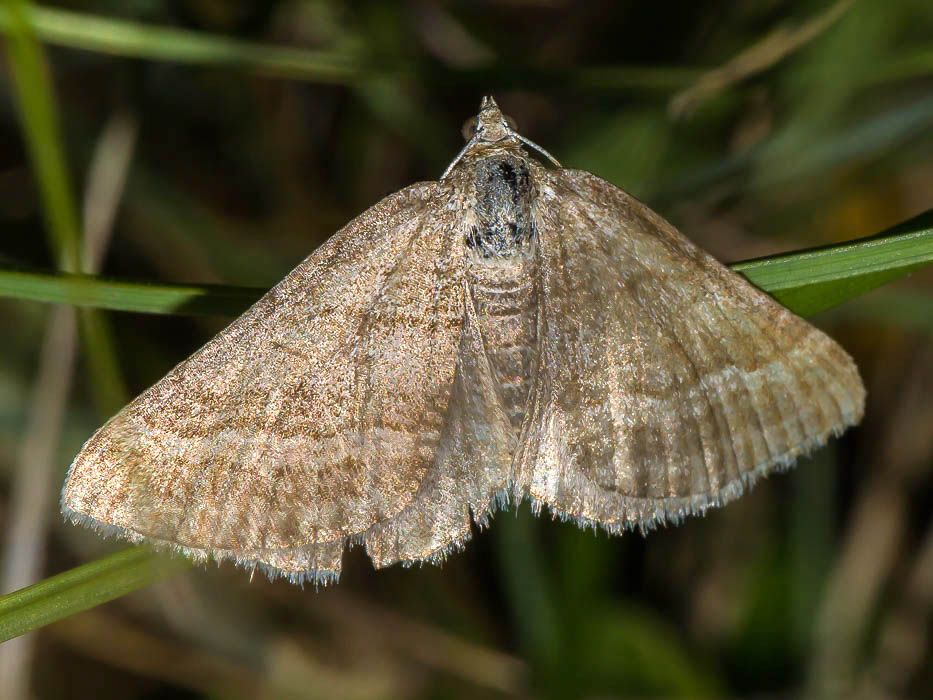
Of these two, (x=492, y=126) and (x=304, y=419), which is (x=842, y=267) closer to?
(x=492, y=126)

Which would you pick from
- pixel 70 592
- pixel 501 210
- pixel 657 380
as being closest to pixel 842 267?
pixel 657 380

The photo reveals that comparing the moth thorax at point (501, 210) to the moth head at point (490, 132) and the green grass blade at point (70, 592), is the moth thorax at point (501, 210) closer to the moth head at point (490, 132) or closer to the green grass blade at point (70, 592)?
the moth head at point (490, 132)

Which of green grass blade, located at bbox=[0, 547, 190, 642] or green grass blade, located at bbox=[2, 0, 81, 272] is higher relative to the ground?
green grass blade, located at bbox=[2, 0, 81, 272]

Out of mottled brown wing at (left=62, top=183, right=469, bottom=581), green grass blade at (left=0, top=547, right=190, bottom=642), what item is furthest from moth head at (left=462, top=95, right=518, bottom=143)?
Answer: green grass blade at (left=0, top=547, right=190, bottom=642)

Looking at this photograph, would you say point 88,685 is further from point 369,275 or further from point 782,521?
point 782,521

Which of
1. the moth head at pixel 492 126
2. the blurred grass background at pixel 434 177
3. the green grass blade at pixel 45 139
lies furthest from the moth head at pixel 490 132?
the green grass blade at pixel 45 139

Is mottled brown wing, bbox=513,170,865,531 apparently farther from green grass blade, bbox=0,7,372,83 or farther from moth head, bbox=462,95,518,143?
green grass blade, bbox=0,7,372,83

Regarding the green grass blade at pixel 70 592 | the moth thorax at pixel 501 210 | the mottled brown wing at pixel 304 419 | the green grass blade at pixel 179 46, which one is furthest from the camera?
the green grass blade at pixel 179 46
